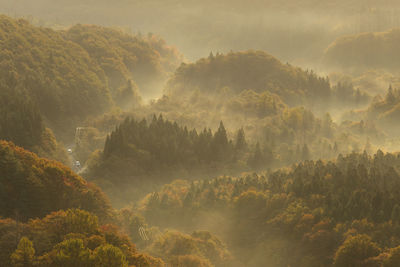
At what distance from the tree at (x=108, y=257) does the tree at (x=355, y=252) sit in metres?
63.2

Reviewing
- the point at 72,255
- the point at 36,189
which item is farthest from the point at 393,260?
the point at 36,189

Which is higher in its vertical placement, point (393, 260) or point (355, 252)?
point (393, 260)

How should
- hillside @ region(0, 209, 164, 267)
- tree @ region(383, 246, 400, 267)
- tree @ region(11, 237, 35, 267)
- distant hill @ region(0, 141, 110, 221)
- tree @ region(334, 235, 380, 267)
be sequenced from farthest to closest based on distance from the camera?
tree @ region(334, 235, 380, 267), distant hill @ region(0, 141, 110, 221), tree @ region(383, 246, 400, 267), hillside @ region(0, 209, 164, 267), tree @ region(11, 237, 35, 267)

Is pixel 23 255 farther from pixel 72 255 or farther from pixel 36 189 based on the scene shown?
pixel 36 189

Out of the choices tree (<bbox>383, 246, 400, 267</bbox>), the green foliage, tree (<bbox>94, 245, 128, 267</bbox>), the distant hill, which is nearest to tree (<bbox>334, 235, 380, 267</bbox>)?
tree (<bbox>383, 246, 400, 267</bbox>)

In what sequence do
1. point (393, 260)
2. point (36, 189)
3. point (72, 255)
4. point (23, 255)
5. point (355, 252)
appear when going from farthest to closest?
point (355, 252)
point (36, 189)
point (393, 260)
point (72, 255)
point (23, 255)

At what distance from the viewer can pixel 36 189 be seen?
399 feet

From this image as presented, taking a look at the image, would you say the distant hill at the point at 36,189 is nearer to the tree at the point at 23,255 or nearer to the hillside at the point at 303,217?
the tree at the point at 23,255

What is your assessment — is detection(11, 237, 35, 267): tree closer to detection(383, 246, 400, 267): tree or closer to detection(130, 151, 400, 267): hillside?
detection(383, 246, 400, 267): tree

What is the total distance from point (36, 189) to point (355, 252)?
3126 inches

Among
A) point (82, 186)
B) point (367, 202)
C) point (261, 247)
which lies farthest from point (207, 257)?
point (367, 202)

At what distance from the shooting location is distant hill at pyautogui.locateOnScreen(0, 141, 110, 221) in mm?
115500

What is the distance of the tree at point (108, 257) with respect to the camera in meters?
79.7

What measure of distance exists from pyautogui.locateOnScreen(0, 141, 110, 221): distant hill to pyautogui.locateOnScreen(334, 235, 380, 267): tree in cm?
6433
